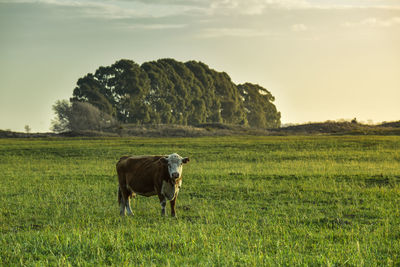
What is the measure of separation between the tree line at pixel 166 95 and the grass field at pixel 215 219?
49.0 meters

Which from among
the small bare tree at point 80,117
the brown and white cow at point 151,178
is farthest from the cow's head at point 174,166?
the small bare tree at point 80,117

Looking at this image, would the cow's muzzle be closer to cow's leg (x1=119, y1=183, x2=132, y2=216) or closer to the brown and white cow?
the brown and white cow

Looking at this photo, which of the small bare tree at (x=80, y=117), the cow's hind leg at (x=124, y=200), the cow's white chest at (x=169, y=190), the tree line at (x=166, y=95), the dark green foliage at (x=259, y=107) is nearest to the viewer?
the cow's white chest at (x=169, y=190)

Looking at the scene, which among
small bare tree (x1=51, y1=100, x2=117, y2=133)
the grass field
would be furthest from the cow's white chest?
small bare tree (x1=51, y1=100, x2=117, y2=133)

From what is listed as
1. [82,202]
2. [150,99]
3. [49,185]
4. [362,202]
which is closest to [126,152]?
[49,185]

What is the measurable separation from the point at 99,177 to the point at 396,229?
640 inches

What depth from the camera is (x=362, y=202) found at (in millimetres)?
16562

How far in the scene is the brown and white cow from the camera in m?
12.9

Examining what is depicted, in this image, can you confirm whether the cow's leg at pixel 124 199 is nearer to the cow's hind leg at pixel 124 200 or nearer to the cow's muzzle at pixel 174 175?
the cow's hind leg at pixel 124 200

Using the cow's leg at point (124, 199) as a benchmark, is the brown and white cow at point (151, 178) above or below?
above

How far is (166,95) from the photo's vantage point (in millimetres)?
87938

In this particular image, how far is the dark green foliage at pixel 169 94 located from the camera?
80.2 meters

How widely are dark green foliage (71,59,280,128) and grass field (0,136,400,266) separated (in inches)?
1934

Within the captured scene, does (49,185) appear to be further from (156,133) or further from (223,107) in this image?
(223,107)
